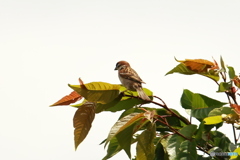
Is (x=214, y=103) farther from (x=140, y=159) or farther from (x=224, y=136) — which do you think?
(x=140, y=159)

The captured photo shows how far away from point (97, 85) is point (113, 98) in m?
0.19

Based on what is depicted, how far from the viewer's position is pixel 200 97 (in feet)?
14.1

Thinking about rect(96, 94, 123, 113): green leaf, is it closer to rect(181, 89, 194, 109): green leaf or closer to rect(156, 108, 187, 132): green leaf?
rect(156, 108, 187, 132): green leaf

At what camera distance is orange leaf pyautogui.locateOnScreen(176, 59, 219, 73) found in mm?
4239

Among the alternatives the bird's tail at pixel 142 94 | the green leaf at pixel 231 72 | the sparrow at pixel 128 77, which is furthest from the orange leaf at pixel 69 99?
the green leaf at pixel 231 72

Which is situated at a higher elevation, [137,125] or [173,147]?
[137,125]

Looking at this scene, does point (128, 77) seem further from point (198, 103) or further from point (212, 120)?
point (212, 120)

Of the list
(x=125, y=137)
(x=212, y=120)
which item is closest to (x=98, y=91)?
(x=125, y=137)

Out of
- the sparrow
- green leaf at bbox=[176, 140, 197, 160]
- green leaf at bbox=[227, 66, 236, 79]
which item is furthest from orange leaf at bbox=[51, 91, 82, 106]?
green leaf at bbox=[227, 66, 236, 79]

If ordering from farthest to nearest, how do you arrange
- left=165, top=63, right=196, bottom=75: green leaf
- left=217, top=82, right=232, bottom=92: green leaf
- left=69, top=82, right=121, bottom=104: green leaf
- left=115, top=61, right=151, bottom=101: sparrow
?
left=115, top=61, right=151, bottom=101: sparrow
left=165, top=63, right=196, bottom=75: green leaf
left=217, top=82, right=232, bottom=92: green leaf
left=69, top=82, right=121, bottom=104: green leaf

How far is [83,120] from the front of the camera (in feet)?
12.6

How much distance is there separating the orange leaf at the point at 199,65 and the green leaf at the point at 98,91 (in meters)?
0.74

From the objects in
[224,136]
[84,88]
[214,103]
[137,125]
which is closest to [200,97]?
[214,103]

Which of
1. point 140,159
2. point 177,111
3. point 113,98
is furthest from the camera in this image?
point 177,111
